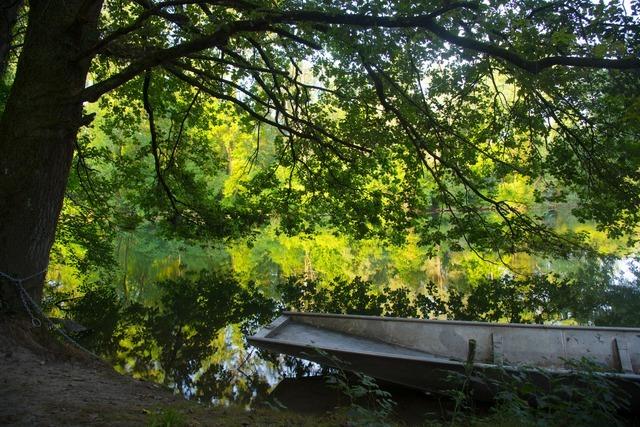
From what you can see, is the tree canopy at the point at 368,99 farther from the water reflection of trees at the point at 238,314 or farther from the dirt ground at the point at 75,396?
the water reflection of trees at the point at 238,314

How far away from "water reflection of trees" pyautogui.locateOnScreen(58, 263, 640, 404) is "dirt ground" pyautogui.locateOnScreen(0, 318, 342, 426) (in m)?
2.44

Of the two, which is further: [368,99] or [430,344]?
[368,99]

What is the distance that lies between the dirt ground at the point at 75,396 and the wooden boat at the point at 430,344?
7.48 feet

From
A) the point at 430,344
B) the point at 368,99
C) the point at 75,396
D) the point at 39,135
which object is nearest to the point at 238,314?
the point at 430,344

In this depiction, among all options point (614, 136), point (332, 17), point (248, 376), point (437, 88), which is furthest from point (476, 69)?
point (248, 376)

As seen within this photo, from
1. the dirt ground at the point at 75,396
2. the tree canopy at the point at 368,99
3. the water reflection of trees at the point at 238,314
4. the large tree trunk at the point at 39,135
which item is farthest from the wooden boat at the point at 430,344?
the large tree trunk at the point at 39,135

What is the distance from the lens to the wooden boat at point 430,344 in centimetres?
575

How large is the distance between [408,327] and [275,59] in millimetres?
4850

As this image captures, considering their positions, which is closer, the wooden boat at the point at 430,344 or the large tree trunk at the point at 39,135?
the large tree trunk at the point at 39,135

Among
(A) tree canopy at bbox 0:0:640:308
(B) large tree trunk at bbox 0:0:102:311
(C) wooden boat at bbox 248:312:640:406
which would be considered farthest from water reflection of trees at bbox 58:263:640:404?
(B) large tree trunk at bbox 0:0:102:311

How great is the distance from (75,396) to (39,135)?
2.12 meters

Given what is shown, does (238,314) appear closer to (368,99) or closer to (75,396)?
(368,99)

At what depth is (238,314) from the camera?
33.7 feet

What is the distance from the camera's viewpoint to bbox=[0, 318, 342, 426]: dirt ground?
287 cm
